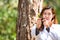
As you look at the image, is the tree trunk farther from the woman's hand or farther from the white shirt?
the woman's hand

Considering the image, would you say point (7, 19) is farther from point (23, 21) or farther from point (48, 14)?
point (48, 14)

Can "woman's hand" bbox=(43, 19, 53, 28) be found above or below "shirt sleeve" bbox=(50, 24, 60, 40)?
above

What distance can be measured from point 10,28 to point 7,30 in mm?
43

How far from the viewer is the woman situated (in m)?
1.89

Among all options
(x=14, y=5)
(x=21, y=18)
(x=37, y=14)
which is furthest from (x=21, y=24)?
(x=14, y=5)

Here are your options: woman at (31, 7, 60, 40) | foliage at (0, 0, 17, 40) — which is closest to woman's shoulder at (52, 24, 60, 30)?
woman at (31, 7, 60, 40)

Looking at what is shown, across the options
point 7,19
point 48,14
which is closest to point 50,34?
point 48,14

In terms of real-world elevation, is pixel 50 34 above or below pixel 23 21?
below

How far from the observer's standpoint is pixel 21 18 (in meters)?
1.96

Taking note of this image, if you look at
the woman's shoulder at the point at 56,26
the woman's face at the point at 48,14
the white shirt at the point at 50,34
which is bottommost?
the white shirt at the point at 50,34

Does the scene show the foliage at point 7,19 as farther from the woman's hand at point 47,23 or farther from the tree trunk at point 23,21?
the woman's hand at point 47,23

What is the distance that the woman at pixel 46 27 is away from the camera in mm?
1892

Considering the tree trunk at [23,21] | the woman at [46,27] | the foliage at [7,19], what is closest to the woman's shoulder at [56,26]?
the woman at [46,27]

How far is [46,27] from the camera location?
75.5 inches
